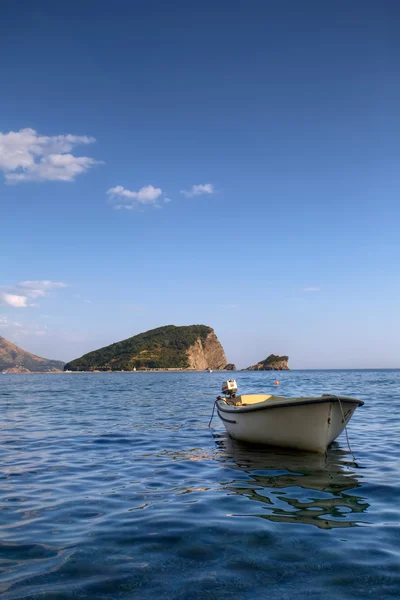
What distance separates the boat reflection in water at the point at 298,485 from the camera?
329 inches

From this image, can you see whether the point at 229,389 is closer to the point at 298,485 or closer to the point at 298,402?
the point at 298,402

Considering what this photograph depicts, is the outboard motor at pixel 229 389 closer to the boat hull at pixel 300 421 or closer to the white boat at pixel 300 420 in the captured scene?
the white boat at pixel 300 420

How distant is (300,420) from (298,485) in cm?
323

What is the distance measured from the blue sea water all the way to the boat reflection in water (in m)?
0.04

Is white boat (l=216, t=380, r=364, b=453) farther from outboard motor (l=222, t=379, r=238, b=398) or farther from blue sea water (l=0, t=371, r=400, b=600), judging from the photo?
outboard motor (l=222, t=379, r=238, b=398)

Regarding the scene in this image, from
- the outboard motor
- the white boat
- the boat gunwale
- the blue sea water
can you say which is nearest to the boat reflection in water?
the blue sea water

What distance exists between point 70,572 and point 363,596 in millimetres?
3569

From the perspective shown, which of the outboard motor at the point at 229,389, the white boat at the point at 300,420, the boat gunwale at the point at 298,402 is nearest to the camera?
the boat gunwale at the point at 298,402

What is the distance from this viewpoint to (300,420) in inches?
539

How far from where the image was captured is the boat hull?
1326 centimetres

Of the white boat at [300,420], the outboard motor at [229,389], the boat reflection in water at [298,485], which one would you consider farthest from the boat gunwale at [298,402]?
the outboard motor at [229,389]

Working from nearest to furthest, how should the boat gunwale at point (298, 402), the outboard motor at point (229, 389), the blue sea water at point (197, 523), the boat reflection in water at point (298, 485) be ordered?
1. the blue sea water at point (197, 523)
2. the boat reflection in water at point (298, 485)
3. the boat gunwale at point (298, 402)
4. the outboard motor at point (229, 389)

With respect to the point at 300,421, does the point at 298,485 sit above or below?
below

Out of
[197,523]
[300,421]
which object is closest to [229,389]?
[300,421]
